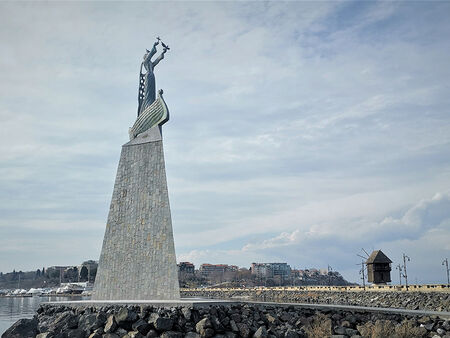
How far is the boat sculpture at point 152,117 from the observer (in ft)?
88.2

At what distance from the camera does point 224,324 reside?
1772 centimetres

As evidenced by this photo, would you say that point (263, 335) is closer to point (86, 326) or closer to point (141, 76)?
point (86, 326)

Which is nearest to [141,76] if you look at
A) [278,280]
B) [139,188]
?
[139,188]

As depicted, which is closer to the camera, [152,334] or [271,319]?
[152,334]

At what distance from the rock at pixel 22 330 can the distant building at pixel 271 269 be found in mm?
152457

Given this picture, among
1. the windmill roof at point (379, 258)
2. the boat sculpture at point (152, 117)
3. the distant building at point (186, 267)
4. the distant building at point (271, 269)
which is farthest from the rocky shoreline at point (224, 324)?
the distant building at point (271, 269)

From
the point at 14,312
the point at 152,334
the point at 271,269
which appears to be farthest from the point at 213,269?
the point at 152,334

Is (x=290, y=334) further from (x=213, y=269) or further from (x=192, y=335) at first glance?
(x=213, y=269)

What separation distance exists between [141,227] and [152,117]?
6.73m

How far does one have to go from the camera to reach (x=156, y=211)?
2478cm

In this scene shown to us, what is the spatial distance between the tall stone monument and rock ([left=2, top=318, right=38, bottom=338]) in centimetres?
614

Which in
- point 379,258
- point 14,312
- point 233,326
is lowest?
point 14,312

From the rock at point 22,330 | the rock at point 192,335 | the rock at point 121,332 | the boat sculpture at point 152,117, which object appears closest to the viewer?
the rock at point 192,335

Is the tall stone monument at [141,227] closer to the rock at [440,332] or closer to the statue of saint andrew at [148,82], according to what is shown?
the statue of saint andrew at [148,82]
